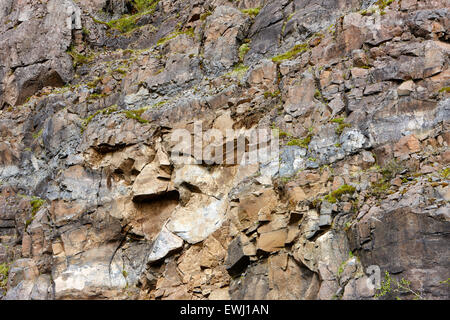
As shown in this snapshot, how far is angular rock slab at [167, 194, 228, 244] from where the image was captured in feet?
59.3

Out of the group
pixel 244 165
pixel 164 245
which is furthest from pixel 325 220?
pixel 164 245

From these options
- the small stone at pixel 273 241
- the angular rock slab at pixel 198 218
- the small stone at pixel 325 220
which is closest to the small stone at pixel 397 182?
the small stone at pixel 325 220

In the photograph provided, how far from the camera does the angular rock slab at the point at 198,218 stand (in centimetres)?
1806

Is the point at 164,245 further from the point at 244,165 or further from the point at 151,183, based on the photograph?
the point at 244,165

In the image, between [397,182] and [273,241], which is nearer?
[397,182]

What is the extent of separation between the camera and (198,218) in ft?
60.6

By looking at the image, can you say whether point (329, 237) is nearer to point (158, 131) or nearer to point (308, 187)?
point (308, 187)

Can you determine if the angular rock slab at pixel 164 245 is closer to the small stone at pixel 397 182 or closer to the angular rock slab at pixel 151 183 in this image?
the angular rock slab at pixel 151 183

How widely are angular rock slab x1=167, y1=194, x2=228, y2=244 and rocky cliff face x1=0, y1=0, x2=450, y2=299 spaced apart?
6cm

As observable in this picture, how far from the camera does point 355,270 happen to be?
42.6 feet

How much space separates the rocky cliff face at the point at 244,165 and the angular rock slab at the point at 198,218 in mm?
59

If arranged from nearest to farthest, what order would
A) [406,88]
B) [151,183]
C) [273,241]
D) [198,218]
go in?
[273,241]
[406,88]
[198,218]
[151,183]

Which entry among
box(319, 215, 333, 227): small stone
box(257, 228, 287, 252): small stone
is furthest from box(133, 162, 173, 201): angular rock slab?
box(319, 215, 333, 227): small stone

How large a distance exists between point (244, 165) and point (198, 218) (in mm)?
2946
